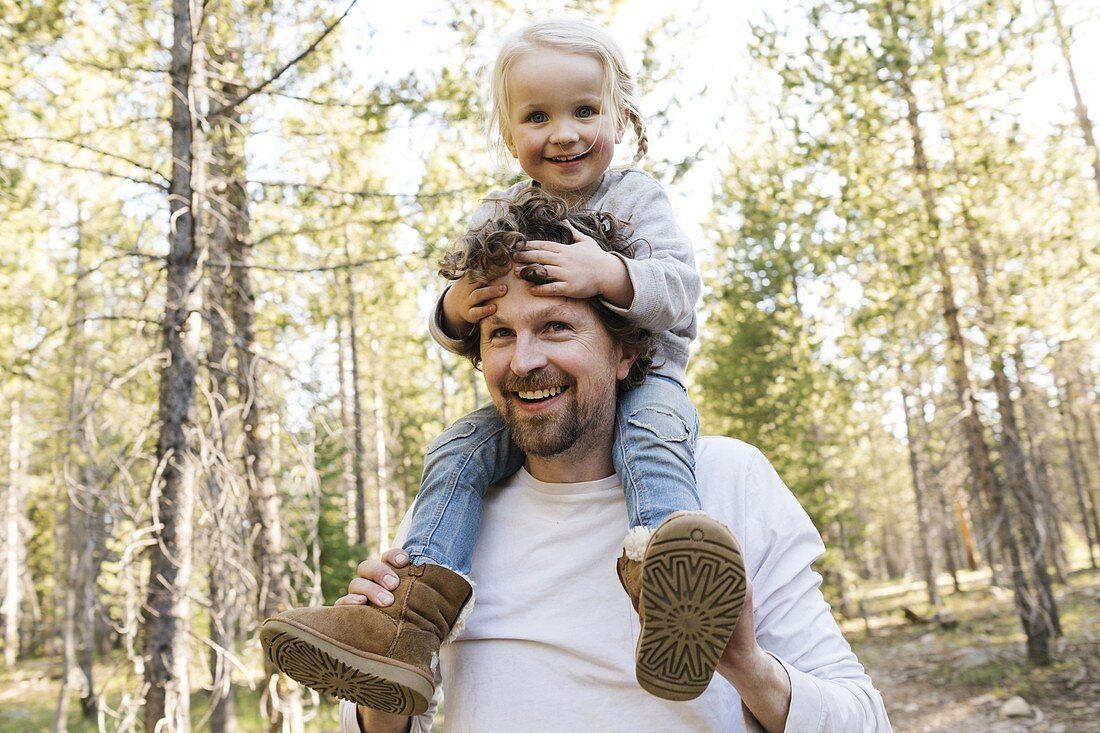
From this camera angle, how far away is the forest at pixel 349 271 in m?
3.78

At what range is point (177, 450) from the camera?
362cm

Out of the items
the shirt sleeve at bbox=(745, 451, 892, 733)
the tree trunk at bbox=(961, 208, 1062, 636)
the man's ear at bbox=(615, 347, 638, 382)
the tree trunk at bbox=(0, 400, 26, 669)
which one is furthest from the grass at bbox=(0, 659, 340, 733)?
the shirt sleeve at bbox=(745, 451, 892, 733)

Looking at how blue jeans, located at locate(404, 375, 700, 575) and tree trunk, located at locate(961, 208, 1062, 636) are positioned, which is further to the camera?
tree trunk, located at locate(961, 208, 1062, 636)

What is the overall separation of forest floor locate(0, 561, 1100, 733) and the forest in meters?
0.11

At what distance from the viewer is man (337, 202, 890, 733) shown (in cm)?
156

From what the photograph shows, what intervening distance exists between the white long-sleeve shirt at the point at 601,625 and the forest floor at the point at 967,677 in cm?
271

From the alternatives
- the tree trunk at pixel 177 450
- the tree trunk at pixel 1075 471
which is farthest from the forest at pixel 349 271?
the tree trunk at pixel 1075 471

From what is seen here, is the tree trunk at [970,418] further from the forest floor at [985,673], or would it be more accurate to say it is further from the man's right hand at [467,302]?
the man's right hand at [467,302]

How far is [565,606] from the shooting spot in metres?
1.72

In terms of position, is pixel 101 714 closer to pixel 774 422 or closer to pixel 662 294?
pixel 662 294

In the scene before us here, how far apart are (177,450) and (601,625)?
8.66 ft

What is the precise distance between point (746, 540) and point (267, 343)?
22.7ft

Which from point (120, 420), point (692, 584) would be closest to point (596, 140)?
point (692, 584)

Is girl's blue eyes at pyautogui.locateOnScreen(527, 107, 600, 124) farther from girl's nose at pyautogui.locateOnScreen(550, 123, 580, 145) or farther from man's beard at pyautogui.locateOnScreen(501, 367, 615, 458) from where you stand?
man's beard at pyautogui.locateOnScreen(501, 367, 615, 458)
